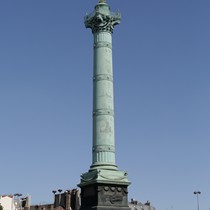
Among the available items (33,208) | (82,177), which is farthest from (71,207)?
(82,177)

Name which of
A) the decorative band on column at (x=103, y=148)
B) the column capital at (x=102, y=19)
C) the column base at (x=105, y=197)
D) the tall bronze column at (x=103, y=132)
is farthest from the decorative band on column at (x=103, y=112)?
the column capital at (x=102, y=19)

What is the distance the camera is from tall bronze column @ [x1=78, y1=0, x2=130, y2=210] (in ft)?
80.0

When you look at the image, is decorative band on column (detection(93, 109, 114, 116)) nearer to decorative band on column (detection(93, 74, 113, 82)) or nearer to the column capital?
decorative band on column (detection(93, 74, 113, 82))

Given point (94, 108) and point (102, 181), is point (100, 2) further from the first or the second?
point (102, 181)

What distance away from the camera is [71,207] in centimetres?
6519

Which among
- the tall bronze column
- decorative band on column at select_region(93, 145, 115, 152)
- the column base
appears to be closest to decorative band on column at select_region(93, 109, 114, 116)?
the tall bronze column

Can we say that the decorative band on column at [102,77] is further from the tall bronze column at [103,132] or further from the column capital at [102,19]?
the column capital at [102,19]

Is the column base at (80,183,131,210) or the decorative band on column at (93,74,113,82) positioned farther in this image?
the decorative band on column at (93,74,113,82)

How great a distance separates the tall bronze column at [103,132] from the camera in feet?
80.0

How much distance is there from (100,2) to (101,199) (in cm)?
1384

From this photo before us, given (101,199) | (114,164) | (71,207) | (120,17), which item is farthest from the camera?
(71,207)

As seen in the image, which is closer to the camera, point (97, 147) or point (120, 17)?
point (97, 147)

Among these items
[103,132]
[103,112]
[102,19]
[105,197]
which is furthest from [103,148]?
[102,19]

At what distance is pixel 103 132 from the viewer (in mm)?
25922
